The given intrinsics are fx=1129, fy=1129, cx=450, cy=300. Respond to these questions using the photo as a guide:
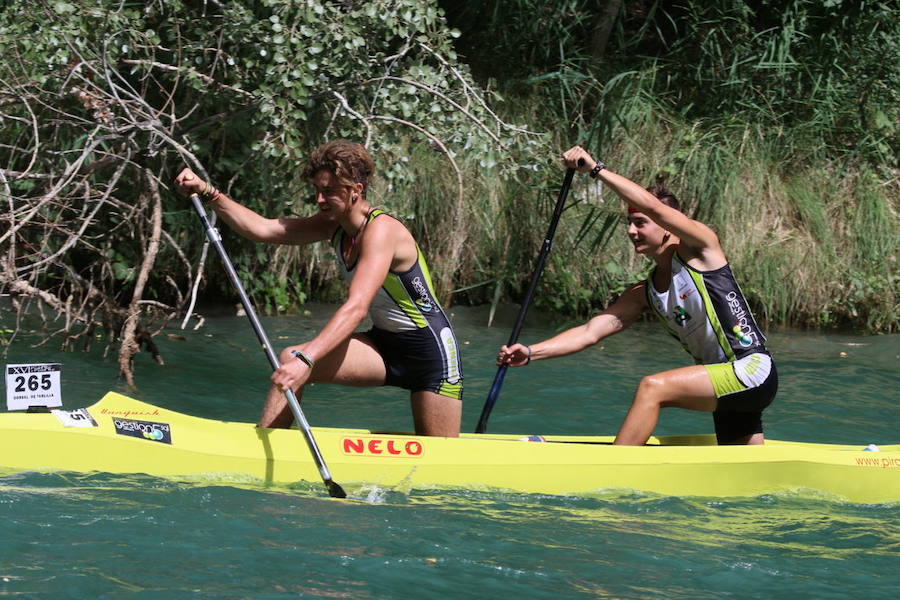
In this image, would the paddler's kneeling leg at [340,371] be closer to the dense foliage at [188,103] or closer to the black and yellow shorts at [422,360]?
the black and yellow shorts at [422,360]

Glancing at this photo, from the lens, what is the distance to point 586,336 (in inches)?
222

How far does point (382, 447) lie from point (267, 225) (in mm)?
1190

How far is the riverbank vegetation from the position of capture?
23.8 feet

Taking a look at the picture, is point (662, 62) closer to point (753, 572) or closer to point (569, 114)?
point (569, 114)

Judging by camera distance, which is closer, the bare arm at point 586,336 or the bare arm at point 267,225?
the bare arm at point 267,225

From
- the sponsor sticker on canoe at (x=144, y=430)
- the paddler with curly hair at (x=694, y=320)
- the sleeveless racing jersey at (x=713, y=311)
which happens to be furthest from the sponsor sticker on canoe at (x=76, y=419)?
the sleeveless racing jersey at (x=713, y=311)

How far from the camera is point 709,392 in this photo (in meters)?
5.14

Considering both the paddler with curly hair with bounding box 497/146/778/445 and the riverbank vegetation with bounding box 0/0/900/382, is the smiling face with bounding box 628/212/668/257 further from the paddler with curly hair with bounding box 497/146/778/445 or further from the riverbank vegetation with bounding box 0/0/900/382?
the riverbank vegetation with bounding box 0/0/900/382

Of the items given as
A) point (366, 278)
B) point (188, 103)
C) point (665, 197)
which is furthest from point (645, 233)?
point (188, 103)

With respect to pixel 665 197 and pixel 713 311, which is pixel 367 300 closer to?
pixel 665 197

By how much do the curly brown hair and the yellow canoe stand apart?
1167mm

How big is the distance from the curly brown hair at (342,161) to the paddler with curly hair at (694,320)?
1.12 m

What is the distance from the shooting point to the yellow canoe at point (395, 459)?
4.94m

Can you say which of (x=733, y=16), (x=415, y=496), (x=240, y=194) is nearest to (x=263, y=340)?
(x=415, y=496)
